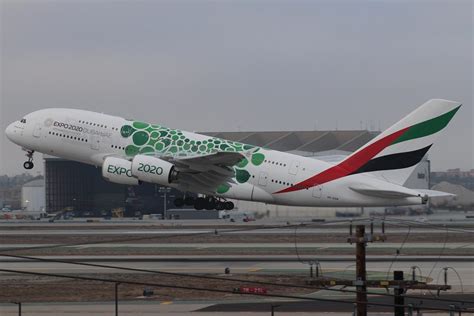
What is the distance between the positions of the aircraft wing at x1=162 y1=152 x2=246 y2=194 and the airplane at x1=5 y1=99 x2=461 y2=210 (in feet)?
0.19

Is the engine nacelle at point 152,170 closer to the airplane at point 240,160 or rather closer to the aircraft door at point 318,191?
the airplane at point 240,160

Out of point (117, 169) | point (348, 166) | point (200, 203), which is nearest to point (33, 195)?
point (200, 203)

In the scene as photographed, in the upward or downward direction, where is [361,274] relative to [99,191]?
downward

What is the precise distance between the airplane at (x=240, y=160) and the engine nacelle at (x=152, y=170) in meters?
0.06

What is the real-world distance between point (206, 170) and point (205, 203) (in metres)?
3.61

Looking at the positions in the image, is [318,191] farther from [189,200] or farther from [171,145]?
[171,145]

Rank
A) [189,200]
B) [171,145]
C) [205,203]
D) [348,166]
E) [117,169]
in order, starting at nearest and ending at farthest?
[348,166]
[117,169]
[171,145]
[189,200]
[205,203]

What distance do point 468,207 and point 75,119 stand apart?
26514mm

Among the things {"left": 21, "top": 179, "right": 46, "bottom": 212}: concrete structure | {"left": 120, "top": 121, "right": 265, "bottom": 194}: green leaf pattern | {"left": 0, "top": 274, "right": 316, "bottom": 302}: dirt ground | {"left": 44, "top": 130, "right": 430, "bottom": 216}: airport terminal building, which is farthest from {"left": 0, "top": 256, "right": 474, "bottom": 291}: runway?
{"left": 21, "top": 179, "right": 46, "bottom": 212}: concrete structure

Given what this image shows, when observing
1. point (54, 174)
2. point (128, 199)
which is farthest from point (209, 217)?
point (54, 174)

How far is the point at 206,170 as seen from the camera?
6309 centimetres

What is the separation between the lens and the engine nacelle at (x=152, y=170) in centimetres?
6222

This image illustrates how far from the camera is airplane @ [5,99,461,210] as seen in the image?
61.8 meters

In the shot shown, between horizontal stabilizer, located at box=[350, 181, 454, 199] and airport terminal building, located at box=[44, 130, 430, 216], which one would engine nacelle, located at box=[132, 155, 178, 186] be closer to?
horizontal stabilizer, located at box=[350, 181, 454, 199]
